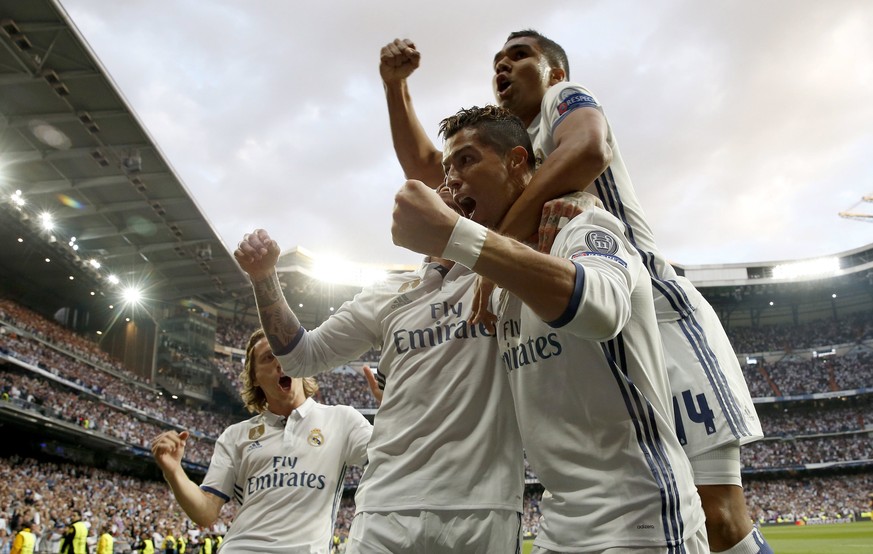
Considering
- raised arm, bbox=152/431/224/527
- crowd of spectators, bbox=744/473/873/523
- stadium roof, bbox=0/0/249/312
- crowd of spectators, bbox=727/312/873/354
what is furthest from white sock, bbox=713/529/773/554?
crowd of spectators, bbox=727/312/873/354

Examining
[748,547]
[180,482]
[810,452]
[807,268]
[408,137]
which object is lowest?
[748,547]

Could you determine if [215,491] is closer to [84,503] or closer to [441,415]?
[441,415]

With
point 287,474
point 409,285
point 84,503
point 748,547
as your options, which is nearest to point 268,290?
point 409,285

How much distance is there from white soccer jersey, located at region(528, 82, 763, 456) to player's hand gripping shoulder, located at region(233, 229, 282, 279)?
4.20ft

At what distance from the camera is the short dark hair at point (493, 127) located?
260 centimetres

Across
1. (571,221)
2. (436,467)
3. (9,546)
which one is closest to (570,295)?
(571,221)

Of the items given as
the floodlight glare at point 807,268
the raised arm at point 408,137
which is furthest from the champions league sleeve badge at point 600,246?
the floodlight glare at point 807,268

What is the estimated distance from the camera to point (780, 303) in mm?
52719

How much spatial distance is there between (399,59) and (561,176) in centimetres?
157

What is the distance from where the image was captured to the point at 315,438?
4449 millimetres

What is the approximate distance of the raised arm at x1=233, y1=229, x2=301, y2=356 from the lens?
3033 millimetres

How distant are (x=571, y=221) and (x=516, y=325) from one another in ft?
1.36

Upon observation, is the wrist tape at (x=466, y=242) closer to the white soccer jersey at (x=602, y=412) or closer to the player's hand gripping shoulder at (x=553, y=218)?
the white soccer jersey at (x=602, y=412)

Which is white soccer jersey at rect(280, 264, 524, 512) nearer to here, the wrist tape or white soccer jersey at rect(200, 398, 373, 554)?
the wrist tape
